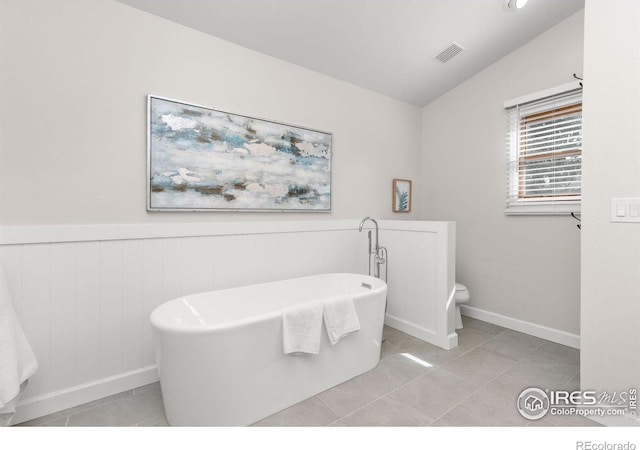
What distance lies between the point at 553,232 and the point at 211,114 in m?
2.87

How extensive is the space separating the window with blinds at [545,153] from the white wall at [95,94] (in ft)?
6.98

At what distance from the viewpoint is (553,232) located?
2.63 meters

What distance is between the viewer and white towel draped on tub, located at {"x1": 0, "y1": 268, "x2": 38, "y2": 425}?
4.59 feet

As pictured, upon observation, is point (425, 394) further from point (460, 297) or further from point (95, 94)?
point (95, 94)

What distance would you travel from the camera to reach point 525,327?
2824 mm

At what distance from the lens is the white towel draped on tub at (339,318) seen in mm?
1846

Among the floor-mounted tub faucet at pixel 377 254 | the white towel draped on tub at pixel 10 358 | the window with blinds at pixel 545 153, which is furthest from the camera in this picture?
the floor-mounted tub faucet at pixel 377 254

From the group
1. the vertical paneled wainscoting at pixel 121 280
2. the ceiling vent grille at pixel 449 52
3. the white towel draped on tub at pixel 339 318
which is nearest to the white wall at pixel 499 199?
the ceiling vent grille at pixel 449 52

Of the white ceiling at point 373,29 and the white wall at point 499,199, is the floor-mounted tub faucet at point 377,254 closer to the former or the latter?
the white wall at point 499,199

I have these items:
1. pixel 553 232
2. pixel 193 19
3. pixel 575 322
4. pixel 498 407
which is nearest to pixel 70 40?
pixel 193 19

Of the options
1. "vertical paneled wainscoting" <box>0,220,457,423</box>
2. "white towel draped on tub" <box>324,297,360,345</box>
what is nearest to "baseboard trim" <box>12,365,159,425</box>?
"vertical paneled wainscoting" <box>0,220,457,423</box>

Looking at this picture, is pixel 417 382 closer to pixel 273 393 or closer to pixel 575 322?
pixel 273 393

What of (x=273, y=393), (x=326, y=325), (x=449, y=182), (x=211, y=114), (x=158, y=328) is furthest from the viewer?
(x=449, y=182)

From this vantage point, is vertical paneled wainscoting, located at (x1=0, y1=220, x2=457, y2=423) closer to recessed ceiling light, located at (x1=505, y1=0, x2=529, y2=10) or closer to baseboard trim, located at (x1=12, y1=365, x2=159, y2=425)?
baseboard trim, located at (x1=12, y1=365, x2=159, y2=425)
